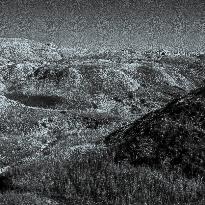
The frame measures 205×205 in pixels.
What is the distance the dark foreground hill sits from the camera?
1048 cm

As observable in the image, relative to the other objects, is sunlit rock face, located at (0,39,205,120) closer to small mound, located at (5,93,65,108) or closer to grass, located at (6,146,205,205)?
small mound, located at (5,93,65,108)

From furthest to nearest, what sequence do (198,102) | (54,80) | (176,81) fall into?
(176,81) < (54,80) < (198,102)

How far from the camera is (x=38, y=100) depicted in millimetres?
74875

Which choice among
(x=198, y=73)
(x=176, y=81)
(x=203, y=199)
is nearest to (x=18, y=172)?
(x=203, y=199)

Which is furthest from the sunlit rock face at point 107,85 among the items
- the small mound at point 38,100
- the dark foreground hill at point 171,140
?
the dark foreground hill at point 171,140

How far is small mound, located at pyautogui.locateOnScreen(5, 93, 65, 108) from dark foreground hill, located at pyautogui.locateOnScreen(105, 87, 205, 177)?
185 ft

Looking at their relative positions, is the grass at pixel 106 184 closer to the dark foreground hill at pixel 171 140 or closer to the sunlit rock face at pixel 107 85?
the dark foreground hill at pixel 171 140

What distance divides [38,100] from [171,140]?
214 feet

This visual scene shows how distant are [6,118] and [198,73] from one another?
80.0 metres

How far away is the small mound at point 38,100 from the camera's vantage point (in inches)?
2755

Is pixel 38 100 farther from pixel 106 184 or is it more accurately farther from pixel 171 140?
pixel 106 184

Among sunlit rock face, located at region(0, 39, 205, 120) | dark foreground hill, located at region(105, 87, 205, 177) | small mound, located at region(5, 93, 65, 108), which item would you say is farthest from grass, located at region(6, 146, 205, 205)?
small mound, located at region(5, 93, 65, 108)

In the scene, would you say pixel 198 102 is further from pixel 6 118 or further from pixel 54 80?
pixel 54 80

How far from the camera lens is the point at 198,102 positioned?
12867 millimetres
